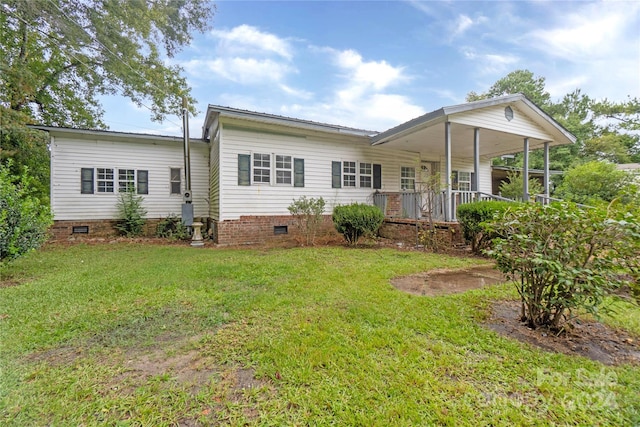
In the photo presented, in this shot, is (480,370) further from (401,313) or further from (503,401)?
(401,313)

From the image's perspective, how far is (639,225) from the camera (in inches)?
81.0

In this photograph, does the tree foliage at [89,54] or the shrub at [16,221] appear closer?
the shrub at [16,221]

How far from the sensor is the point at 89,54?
12.2 meters

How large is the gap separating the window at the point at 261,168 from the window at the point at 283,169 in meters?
0.31

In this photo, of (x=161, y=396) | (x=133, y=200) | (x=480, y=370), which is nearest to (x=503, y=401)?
(x=480, y=370)

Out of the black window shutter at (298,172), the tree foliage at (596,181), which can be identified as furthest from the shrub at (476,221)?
the tree foliage at (596,181)

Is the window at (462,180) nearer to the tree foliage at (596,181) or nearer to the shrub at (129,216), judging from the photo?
the tree foliage at (596,181)

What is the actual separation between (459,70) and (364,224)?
381 inches

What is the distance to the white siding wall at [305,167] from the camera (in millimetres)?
8164

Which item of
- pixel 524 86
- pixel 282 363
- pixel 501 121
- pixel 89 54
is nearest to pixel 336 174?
pixel 501 121

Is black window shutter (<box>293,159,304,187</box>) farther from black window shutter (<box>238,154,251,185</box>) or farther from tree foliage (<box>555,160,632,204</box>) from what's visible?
tree foliage (<box>555,160,632,204</box>)

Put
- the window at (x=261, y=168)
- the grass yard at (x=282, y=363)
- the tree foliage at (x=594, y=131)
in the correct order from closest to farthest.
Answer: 1. the grass yard at (x=282, y=363)
2. the window at (x=261, y=168)
3. the tree foliage at (x=594, y=131)

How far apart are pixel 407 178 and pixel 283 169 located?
559cm

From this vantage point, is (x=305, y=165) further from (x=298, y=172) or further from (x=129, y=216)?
(x=129, y=216)
